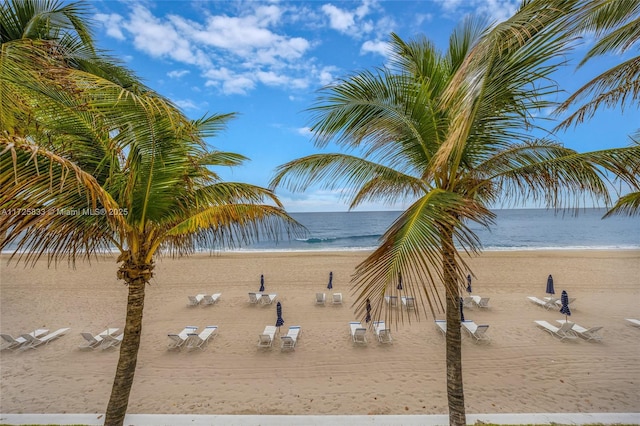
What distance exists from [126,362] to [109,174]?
262 cm

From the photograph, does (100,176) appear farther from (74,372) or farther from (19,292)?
(19,292)

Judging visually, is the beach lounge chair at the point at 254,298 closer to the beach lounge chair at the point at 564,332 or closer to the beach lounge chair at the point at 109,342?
the beach lounge chair at the point at 109,342

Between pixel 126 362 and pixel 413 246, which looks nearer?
pixel 413 246

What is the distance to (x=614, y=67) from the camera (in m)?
3.60

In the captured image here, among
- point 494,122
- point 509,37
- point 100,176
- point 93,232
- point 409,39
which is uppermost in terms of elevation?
point 409,39

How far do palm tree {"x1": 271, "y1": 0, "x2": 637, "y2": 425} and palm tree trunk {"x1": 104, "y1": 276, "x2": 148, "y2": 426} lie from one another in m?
2.57

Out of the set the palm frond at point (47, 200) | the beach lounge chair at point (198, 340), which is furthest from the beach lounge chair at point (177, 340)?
the palm frond at point (47, 200)

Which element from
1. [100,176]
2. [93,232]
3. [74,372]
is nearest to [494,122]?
[100,176]

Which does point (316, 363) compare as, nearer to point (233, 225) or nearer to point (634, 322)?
point (233, 225)

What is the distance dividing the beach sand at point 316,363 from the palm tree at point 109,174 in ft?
10.7

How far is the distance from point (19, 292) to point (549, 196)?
873 inches

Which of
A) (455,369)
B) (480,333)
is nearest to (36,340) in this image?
(455,369)

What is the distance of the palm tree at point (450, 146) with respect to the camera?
8.02 feet

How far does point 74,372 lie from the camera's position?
7.10m
